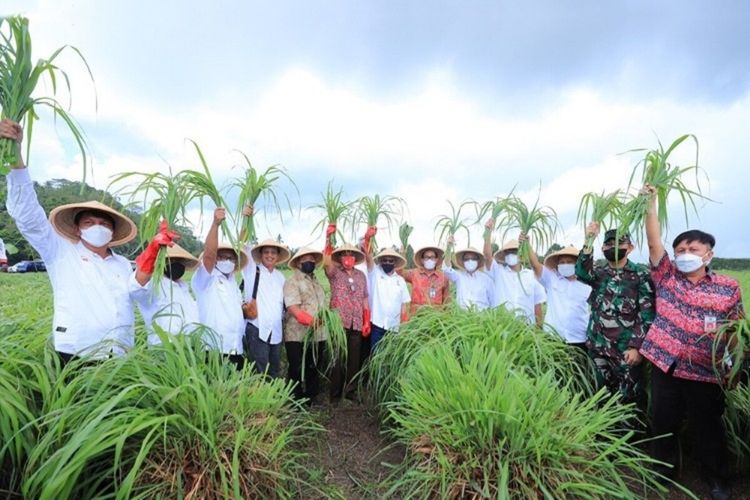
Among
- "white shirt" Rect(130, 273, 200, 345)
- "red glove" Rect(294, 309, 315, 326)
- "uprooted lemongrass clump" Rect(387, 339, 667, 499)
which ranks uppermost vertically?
"white shirt" Rect(130, 273, 200, 345)

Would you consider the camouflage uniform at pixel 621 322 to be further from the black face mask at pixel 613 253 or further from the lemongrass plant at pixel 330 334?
the lemongrass plant at pixel 330 334

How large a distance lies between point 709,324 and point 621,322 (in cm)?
66

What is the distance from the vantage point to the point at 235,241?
3.25 meters

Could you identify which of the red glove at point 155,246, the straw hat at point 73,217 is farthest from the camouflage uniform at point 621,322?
the straw hat at point 73,217

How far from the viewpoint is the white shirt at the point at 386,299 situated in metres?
4.71

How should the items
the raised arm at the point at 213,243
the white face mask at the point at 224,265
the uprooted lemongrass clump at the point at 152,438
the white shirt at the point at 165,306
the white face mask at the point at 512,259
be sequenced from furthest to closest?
the white face mask at the point at 512,259
the white face mask at the point at 224,265
the raised arm at the point at 213,243
the white shirt at the point at 165,306
the uprooted lemongrass clump at the point at 152,438

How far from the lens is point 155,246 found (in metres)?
2.83

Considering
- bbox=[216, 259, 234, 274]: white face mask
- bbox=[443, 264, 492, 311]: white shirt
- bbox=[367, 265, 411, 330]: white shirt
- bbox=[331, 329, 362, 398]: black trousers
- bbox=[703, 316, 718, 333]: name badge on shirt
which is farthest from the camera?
bbox=[443, 264, 492, 311]: white shirt

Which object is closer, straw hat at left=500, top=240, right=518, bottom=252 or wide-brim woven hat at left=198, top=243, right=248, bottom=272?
wide-brim woven hat at left=198, top=243, right=248, bottom=272

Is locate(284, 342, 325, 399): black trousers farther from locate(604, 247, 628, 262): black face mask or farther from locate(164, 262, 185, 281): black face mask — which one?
locate(604, 247, 628, 262): black face mask

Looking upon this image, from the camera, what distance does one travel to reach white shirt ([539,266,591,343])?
4070 millimetres

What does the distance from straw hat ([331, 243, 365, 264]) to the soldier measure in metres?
2.46

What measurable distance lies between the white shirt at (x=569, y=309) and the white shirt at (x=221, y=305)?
3.08 metres

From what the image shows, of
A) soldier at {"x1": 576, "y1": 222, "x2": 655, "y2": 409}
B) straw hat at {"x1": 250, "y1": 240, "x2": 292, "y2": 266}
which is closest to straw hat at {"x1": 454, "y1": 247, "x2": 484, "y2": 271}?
soldier at {"x1": 576, "y1": 222, "x2": 655, "y2": 409}
